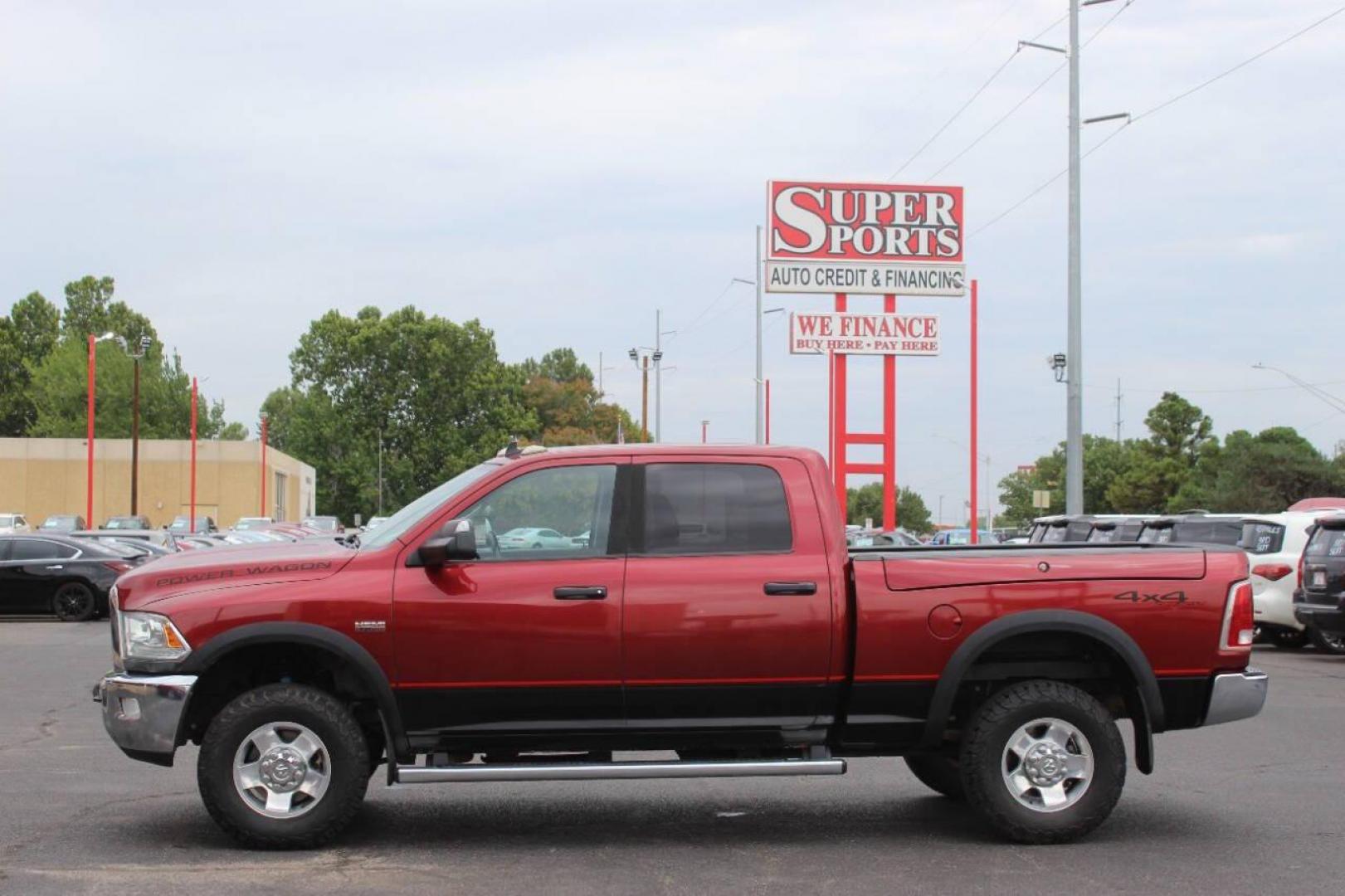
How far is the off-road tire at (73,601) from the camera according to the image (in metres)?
27.4

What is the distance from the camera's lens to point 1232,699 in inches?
315

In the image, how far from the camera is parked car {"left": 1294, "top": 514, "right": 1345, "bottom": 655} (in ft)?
61.8

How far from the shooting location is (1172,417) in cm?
9912

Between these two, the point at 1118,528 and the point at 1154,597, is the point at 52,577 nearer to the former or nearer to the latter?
the point at 1118,528

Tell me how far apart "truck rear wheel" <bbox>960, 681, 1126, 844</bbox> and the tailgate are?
627 millimetres

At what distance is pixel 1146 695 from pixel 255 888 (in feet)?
14.4

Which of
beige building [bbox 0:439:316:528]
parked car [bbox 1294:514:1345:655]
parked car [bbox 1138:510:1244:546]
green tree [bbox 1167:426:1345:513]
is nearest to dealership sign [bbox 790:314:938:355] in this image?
parked car [bbox 1138:510:1244:546]

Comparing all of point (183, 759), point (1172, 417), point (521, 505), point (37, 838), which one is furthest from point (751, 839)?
point (1172, 417)

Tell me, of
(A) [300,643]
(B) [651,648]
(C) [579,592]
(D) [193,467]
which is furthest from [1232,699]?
(D) [193,467]

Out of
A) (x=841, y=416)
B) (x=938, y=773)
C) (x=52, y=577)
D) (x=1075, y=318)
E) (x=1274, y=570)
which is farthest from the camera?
(x=841, y=416)

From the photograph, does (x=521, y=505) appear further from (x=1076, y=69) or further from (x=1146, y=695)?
(x=1076, y=69)

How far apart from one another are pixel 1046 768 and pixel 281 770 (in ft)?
12.4

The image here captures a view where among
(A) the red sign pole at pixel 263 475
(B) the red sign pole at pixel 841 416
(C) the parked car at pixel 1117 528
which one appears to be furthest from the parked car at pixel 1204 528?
(A) the red sign pole at pixel 263 475

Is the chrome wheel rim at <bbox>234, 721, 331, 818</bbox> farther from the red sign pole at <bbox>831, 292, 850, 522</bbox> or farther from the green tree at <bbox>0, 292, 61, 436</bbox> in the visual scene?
the green tree at <bbox>0, 292, 61, 436</bbox>
